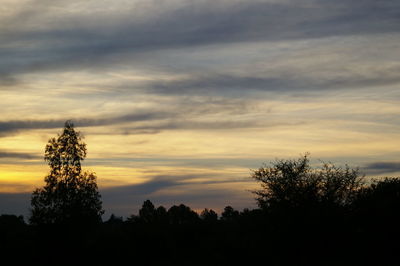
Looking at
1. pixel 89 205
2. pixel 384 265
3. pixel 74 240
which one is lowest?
pixel 384 265

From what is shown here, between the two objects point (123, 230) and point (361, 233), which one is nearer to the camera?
point (361, 233)

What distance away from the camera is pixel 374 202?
58.8m

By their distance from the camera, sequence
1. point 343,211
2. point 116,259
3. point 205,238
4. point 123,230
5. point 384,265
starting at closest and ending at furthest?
point 384,265
point 343,211
point 116,259
point 123,230
point 205,238

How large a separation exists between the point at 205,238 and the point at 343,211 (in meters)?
38.0

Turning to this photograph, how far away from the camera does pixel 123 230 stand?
80.4m

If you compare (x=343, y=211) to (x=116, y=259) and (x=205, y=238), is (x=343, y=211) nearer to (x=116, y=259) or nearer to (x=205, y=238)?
(x=116, y=259)

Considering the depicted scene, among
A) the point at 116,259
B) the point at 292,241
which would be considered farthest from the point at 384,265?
the point at 116,259

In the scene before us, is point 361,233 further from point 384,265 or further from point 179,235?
point 179,235

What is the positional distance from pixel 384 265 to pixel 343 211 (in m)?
6.85

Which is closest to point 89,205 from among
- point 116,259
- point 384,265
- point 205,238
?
point 116,259

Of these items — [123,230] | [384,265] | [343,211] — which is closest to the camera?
[384,265]

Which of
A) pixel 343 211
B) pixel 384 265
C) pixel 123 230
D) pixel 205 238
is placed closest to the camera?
pixel 384 265

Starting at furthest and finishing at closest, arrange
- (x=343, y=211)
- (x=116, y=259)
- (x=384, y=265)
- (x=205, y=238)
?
(x=205, y=238) → (x=116, y=259) → (x=343, y=211) → (x=384, y=265)

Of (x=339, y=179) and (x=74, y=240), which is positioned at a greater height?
(x=339, y=179)
